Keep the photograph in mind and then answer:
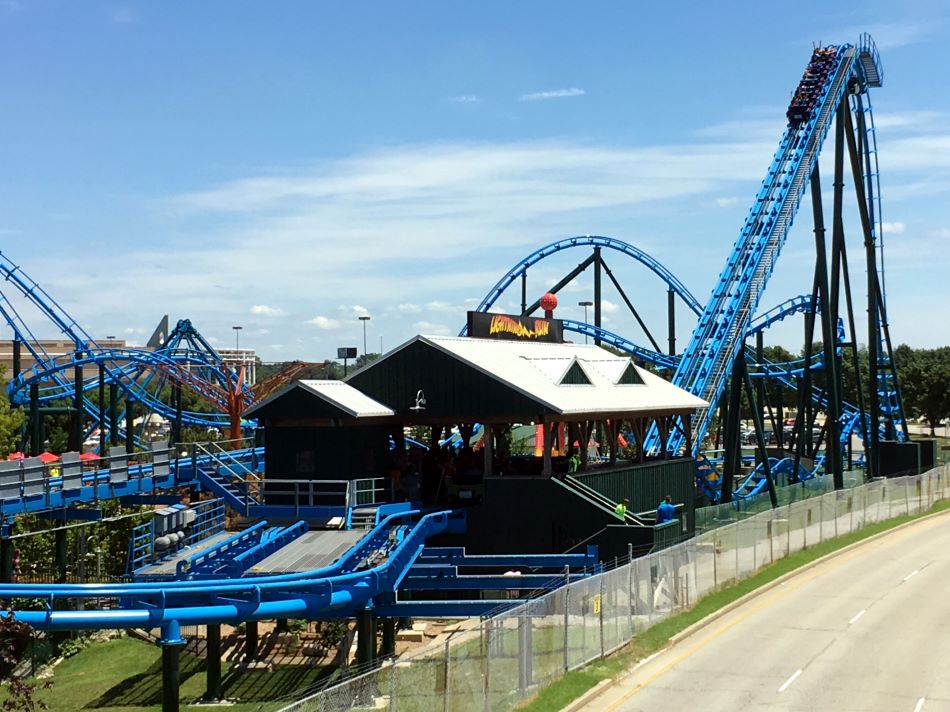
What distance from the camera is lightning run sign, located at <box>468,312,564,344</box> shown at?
126 ft

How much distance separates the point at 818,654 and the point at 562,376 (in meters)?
13.8

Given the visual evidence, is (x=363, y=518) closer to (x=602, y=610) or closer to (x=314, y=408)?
(x=314, y=408)

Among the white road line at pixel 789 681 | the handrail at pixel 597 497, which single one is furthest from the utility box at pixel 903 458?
the white road line at pixel 789 681

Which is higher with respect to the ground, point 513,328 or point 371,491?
point 513,328

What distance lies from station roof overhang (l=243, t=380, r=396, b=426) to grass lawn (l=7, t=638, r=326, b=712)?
6735mm

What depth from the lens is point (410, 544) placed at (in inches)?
1110

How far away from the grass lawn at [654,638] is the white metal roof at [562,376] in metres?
6.30

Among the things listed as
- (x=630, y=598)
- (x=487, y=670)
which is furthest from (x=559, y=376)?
(x=487, y=670)

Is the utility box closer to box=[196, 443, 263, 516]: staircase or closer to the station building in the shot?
the station building

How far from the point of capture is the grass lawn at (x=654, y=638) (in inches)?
827

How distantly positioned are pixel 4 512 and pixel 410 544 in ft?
33.2

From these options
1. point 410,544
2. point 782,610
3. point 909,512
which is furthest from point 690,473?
point 410,544

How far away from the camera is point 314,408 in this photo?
110 feet

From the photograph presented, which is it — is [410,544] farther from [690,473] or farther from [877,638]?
[690,473]
